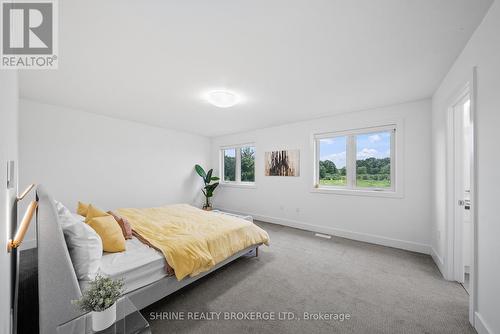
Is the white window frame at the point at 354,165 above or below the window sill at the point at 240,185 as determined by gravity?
above

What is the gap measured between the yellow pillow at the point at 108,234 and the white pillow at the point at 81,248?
29 cm

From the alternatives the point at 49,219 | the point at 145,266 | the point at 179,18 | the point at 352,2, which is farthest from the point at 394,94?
the point at 49,219

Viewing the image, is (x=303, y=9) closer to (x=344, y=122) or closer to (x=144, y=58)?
(x=144, y=58)

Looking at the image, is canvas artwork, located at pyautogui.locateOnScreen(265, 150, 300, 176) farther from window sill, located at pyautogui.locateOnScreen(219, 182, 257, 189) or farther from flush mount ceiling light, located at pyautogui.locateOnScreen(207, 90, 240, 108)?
flush mount ceiling light, located at pyautogui.locateOnScreen(207, 90, 240, 108)

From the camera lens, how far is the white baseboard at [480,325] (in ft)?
4.74

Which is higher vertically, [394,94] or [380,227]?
[394,94]

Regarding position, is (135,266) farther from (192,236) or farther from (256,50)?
(256,50)

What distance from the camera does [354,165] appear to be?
3.76 meters

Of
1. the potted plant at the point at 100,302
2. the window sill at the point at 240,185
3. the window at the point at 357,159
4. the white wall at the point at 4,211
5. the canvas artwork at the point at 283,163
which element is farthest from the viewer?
the window sill at the point at 240,185

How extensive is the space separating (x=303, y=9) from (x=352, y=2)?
32 cm

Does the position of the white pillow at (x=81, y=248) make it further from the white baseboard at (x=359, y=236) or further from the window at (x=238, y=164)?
the window at (x=238, y=164)

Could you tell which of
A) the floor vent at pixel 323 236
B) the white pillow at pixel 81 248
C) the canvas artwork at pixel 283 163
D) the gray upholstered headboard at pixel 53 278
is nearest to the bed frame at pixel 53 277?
the gray upholstered headboard at pixel 53 278

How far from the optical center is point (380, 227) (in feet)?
11.1

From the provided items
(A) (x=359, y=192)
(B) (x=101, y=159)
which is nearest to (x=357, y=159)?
(A) (x=359, y=192)
